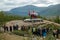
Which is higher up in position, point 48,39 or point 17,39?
point 48,39

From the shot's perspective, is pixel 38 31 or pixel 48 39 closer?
pixel 48 39

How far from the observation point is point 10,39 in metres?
23.9

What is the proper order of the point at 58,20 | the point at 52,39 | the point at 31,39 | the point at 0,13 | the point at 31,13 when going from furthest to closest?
the point at 58,20, the point at 0,13, the point at 31,13, the point at 31,39, the point at 52,39

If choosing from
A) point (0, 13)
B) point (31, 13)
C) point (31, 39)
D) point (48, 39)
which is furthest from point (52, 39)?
point (0, 13)

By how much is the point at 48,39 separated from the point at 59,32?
16244 millimetres

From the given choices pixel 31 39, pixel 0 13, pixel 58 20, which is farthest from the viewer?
pixel 58 20

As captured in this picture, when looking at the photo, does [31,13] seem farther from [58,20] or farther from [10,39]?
[58,20]

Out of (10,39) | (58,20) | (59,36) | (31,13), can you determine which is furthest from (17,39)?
(58,20)

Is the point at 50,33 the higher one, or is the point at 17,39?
the point at 50,33

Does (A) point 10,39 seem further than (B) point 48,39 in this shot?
Yes

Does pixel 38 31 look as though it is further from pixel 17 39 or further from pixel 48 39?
pixel 48 39

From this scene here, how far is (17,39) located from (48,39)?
13.8 m

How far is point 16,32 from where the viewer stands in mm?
29766

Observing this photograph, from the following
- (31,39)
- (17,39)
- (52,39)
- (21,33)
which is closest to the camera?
(52,39)
